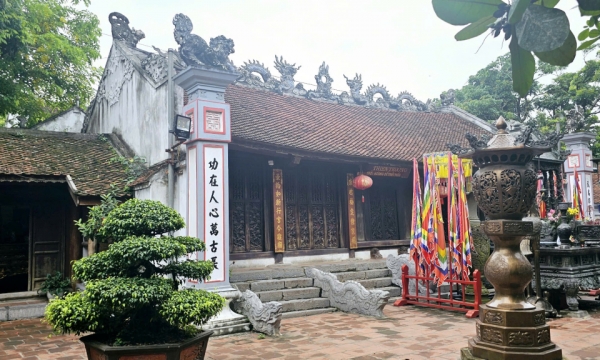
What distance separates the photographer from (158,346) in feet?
12.3

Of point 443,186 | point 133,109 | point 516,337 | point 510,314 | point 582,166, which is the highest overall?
point 133,109

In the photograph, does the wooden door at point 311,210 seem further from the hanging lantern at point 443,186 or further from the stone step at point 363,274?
the hanging lantern at point 443,186

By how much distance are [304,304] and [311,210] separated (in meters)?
2.81


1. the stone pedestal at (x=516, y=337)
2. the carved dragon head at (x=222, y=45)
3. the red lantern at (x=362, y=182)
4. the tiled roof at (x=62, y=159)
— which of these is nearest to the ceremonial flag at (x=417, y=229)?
the red lantern at (x=362, y=182)

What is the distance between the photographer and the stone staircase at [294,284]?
7965mm

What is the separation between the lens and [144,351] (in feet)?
12.2

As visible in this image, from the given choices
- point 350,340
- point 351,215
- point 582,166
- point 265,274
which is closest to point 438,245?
point 350,340

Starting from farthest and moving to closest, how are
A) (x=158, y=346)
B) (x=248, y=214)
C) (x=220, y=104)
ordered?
(x=248, y=214)
(x=220, y=104)
(x=158, y=346)

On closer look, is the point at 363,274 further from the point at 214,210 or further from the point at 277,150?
the point at 214,210

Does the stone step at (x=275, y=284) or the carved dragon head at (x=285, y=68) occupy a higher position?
the carved dragon head at (x=285, y=68)

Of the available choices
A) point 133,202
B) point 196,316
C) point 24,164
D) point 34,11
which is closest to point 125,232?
point 133,202

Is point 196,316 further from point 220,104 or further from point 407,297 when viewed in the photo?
point 407,297

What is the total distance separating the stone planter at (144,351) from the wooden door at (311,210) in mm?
6065

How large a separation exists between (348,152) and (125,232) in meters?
6.31
